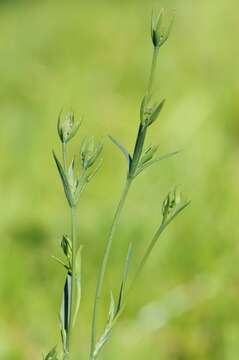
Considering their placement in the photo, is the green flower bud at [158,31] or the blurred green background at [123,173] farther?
the blurred green background at [123,173]

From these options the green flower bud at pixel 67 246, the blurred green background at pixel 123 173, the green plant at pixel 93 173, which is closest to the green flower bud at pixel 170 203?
the green plant at pixel 93 173

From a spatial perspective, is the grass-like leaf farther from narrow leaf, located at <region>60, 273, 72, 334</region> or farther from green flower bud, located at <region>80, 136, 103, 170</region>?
green flower bud, located at <region>80, 136, 103, 170</region>

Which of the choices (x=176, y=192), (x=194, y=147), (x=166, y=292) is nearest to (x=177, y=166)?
(x=194, y=147)

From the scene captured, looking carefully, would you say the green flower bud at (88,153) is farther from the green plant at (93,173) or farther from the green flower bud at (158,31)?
the green flower bud at (158,31)

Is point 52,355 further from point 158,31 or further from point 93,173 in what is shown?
point 158,31

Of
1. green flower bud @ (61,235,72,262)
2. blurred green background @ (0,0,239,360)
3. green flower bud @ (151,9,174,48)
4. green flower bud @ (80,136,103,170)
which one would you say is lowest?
blurred green background @ (0,0,239,360)

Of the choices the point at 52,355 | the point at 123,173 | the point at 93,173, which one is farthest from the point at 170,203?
the point at 123,173

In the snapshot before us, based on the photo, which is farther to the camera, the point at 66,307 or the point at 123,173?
the point at 123,173

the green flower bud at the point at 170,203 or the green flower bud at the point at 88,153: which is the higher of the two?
the green flower bud at the point at 88,153

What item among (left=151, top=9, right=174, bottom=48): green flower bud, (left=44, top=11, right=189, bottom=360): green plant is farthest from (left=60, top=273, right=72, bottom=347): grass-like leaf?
(left=151, top=9, right=174, bottom=48): green flower bud
